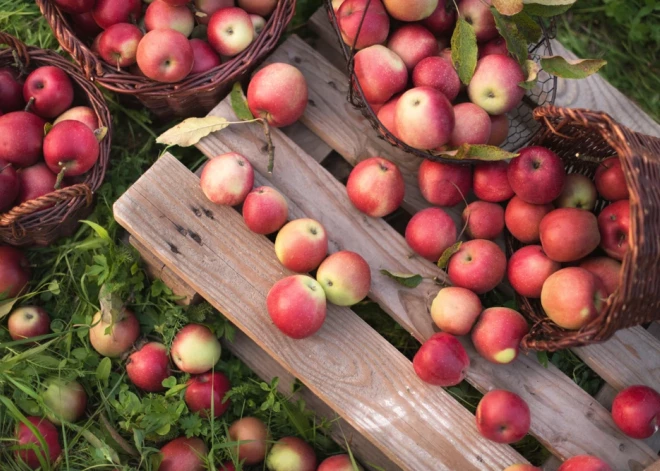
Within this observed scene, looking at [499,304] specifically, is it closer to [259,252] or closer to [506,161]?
[506,161]

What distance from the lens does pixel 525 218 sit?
200 centimetres

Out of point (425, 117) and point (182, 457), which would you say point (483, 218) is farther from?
point (182, 457)

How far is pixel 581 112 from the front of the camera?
1669 mm

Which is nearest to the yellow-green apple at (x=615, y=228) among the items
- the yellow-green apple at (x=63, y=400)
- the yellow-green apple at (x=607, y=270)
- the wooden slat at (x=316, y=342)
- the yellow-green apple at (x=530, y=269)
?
the yellow-green apple at (x=607, y=270)

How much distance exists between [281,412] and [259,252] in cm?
59

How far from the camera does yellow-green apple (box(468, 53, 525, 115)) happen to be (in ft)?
6.34

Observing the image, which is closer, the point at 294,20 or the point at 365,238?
the point at 365,238

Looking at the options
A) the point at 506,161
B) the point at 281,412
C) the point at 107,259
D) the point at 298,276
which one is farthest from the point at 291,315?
the point at 506,161

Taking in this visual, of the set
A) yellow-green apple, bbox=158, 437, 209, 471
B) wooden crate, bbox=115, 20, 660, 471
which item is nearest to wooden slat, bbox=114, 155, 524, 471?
wooden crate, bbox=115, 20, 660, 471

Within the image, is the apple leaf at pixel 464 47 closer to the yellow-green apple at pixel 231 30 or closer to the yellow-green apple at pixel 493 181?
the yellow-green apple at pixel 493 181

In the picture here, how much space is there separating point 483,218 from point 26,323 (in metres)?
1.62

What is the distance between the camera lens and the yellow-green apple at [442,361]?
73.9 inches

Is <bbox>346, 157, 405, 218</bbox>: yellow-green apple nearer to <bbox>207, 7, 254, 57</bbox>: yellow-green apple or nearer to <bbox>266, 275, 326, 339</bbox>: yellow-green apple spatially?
<bbox>266, 275, 326, 339</bbox>: yellow-green apple

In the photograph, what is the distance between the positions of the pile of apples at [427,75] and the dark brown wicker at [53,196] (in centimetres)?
92
